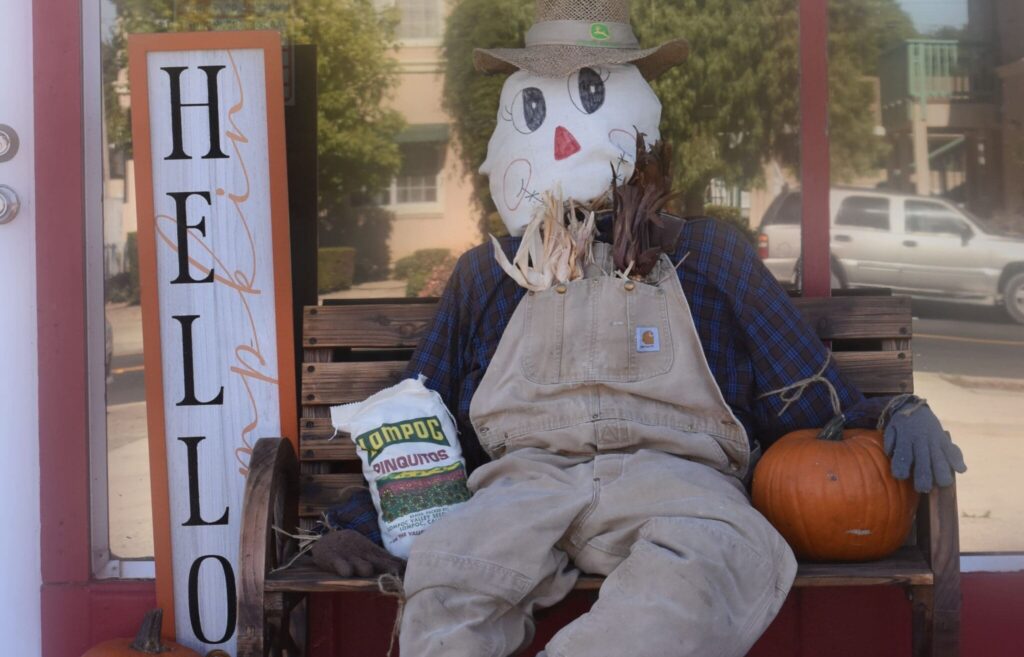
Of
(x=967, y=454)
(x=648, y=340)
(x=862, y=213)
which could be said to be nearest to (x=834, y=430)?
(x=648, y=340)

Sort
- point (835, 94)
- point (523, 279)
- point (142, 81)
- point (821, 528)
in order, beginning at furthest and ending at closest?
1. point (835, 94)
2. point (142, 81)
3. point (523, 279)
4. point (821, 528)

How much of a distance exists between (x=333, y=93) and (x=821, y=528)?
84.0 inches

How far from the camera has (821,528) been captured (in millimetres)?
2770

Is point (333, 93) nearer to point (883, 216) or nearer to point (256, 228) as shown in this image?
point (256, 228)

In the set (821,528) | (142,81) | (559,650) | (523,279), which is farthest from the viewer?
(142,81)

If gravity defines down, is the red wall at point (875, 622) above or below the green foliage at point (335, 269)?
below

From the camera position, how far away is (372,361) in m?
3.36

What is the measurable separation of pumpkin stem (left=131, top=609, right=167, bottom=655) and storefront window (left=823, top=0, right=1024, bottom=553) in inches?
81.8

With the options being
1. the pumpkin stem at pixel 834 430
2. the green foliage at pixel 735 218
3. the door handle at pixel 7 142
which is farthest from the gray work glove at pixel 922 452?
the door handle at pixel 7 142

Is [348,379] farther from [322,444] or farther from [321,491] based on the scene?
[321,491]

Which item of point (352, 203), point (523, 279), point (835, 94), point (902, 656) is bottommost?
point (902, 656)

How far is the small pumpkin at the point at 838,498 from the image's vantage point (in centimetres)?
275

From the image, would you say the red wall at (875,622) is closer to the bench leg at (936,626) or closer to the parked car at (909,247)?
the bench leg at (936,626)

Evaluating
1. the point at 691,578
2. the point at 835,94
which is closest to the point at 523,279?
the point at 691,578
